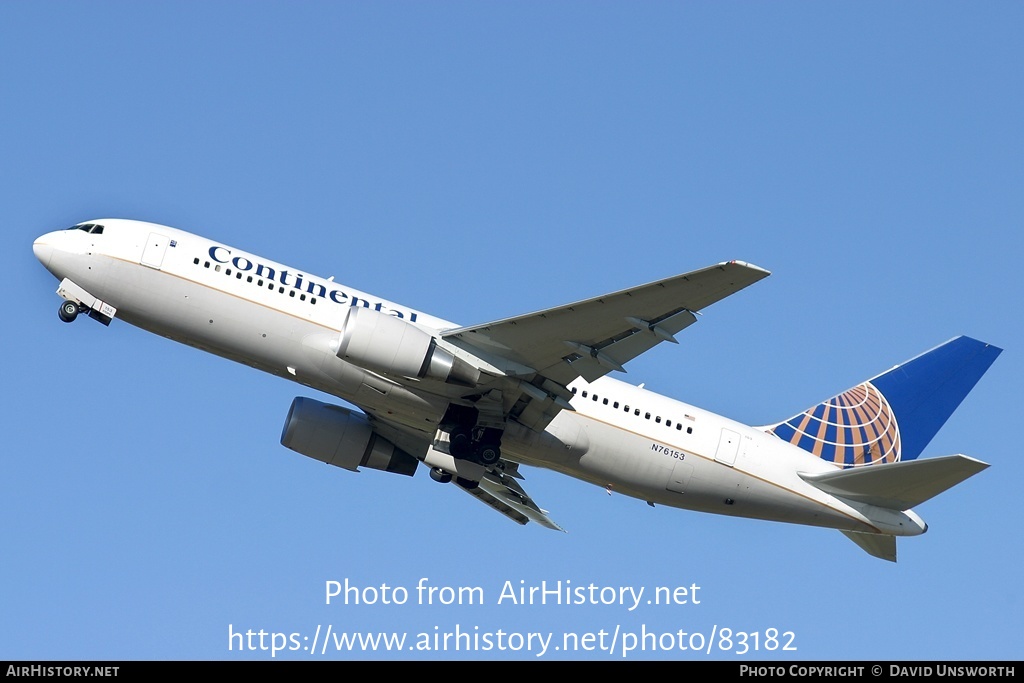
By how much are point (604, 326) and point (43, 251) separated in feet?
49.1

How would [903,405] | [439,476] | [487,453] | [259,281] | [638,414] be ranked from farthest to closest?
[903,405], [439,476], [638,414], [487,453], [259,281]

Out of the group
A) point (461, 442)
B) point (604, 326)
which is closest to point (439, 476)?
point (461, 442)

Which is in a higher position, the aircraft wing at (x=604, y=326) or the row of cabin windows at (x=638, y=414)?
the aircraft wing at (x=604, y=326)

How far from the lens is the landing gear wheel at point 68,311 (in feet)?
100

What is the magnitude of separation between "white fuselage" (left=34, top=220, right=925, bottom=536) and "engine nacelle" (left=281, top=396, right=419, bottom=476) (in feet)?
8.20

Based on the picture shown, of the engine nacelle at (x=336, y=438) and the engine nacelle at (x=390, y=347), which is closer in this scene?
the engine nacelle at (x=390, y=347)

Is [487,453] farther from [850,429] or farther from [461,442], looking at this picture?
[850,429]

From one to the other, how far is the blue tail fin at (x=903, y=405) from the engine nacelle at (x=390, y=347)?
471 inches

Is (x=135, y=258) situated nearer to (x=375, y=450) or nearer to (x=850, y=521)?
(x=375, y=450)

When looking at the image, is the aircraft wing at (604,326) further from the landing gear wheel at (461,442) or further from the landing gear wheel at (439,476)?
the landing gear wheel at (439,476)

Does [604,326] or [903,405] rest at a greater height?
[903,405]

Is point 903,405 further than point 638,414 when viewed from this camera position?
Yes

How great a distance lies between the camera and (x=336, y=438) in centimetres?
3425

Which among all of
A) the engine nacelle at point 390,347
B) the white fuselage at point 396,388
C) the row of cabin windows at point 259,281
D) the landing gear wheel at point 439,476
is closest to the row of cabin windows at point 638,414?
the white fuselage at point 396,388
